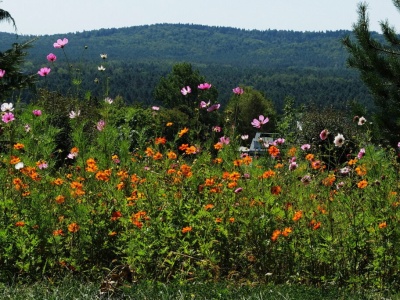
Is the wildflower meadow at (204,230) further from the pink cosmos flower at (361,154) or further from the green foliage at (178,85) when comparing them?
the green foliage at (178,85)

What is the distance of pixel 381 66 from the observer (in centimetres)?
1280

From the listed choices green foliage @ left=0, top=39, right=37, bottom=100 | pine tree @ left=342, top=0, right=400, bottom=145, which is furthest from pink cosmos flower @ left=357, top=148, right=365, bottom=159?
green foliage @ left=0, top=39, right=37, bottom=100

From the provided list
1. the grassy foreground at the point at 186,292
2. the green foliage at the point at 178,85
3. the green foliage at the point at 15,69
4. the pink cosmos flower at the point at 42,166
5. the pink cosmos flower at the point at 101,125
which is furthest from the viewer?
the green foliage at the point at 178,85

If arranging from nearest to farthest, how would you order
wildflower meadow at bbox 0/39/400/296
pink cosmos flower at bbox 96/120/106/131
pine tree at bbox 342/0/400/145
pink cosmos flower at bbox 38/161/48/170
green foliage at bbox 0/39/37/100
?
wildflower meadow at bbox 0/39/400/296 → pink cosmos flower at bbox 38/161/48/170 → pink cosmos flower at bbox 96/120/106/131 → pine tree at bbox 342/0/400/145 → green foliage at bbox 0/39/37/100

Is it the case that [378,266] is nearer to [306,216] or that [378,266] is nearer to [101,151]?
[306,216]

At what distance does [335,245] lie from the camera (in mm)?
3916

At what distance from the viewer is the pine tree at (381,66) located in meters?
12.6

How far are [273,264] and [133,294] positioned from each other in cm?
120

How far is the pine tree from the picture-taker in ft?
41.5

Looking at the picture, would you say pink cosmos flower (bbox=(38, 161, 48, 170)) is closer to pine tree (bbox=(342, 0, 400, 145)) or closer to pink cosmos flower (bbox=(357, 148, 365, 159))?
pink cosmos flower (bbox=(357, 148, 365, 159))

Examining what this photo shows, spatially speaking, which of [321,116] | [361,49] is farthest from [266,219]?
[321,116]

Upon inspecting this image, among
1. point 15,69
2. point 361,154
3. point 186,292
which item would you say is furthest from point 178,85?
point 186,292

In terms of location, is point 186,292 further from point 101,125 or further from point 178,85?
point 178,85

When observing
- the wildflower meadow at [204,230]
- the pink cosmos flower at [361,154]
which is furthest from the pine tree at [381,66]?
the wildflower meadow at [204,230]
